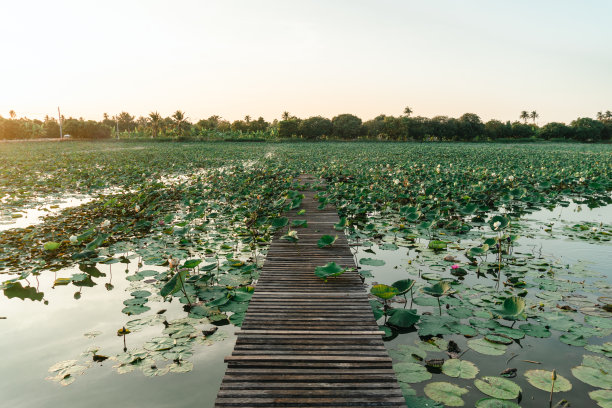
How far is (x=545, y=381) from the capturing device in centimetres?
251

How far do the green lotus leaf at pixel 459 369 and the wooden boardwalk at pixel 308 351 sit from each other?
0.56 metres

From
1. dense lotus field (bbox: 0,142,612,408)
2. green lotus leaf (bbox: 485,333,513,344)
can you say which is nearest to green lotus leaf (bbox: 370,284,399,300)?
dense lotus field (bbox: 0,142,612,408)

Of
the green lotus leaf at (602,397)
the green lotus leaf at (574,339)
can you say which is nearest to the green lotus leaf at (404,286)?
the green lotus leaf at (574,339)

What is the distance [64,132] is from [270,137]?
1531 inches

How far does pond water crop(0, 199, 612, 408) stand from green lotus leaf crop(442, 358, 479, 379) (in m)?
0.05

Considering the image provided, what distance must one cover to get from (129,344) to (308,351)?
1.75 m

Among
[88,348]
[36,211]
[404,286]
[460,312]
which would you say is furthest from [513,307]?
[36,211]

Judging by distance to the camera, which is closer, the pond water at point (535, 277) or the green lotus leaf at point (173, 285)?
the pond water at point (535, 277)

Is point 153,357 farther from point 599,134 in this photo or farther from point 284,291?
point 599,134

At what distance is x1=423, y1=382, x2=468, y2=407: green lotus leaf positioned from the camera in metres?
2.34

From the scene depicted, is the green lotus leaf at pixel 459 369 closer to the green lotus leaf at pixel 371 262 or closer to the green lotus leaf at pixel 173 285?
the green lotus leaf at pixel 371 262

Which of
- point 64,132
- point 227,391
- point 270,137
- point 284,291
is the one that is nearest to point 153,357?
point 227,391

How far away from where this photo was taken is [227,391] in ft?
7.43

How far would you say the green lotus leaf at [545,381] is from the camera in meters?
2.43
